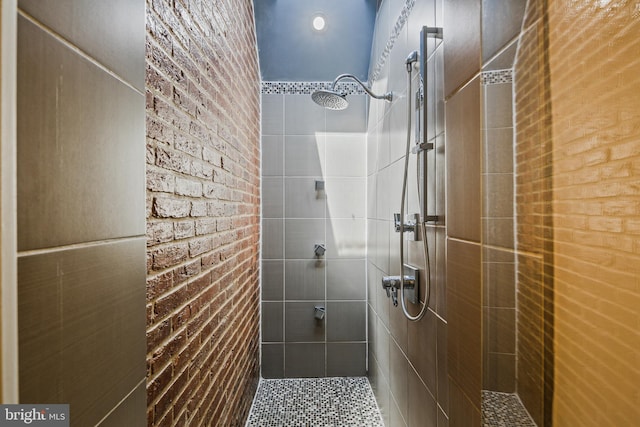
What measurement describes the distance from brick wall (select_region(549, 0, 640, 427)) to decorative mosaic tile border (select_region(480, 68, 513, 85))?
0.39 ft

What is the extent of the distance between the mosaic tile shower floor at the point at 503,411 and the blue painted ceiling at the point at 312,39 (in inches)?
99.7

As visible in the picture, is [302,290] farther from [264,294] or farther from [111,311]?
[111,311]

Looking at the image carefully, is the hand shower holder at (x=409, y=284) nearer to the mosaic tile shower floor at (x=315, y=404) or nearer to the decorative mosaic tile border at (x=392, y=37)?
the mosaic tile shower floor at (x=315, y=404)

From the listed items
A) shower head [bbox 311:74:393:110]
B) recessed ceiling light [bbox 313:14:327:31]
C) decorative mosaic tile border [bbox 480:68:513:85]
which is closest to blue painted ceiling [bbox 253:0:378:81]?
recessed ceiling light [bbox 313:14:327:31]

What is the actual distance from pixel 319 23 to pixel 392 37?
0.85m

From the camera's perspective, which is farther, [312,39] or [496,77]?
[312,39]

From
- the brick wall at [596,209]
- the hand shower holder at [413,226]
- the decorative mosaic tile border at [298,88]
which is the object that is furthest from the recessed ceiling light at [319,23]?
the brick wall at [596,209]

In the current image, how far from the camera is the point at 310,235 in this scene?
286cm

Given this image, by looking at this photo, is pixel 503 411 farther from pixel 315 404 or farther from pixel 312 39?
pixel 312 39

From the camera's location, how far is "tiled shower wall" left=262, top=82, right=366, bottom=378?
9.30 ft

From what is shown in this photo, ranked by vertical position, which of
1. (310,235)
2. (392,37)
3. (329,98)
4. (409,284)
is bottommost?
(409,284)

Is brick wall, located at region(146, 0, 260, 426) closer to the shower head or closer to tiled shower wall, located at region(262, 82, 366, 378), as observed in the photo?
the shower head

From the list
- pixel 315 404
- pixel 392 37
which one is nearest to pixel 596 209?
pixel 392 37

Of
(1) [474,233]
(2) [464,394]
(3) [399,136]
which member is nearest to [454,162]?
(1) [474,233]
